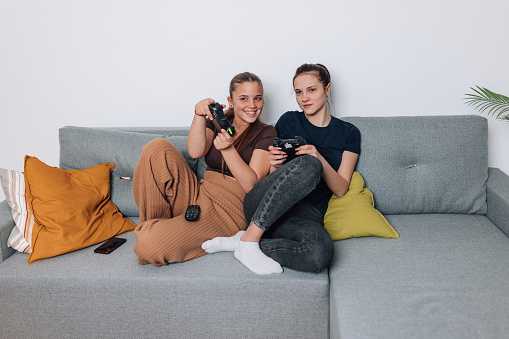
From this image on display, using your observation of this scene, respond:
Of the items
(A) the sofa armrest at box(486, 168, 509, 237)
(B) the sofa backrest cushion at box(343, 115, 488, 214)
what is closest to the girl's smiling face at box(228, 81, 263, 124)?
(B) the sofa backrest cushion at box(343, 115, 488, 214)

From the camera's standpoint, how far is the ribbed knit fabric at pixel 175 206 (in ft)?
5.14

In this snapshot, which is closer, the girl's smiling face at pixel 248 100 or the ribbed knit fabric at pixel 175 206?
the ribbed knit fabric at pixel 175 206

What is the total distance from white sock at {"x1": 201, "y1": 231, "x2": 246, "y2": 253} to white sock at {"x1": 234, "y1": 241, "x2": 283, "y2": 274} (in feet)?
0.19

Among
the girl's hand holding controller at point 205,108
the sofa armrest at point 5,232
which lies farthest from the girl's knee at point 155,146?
the sofa armrest at point 5,232

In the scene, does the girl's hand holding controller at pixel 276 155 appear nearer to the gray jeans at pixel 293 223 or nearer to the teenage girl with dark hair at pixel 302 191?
the teenage girl with dark hair at pixel 302 191

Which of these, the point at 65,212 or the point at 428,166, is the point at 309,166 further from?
the point at 65,212

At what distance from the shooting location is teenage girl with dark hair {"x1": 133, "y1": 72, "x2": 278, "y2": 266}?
1.60m

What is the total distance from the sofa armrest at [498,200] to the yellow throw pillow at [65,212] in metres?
1.60

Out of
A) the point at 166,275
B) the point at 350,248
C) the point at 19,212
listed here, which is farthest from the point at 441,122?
the point at 19,212

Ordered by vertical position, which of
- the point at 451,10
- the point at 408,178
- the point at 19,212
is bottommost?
the point at 19,212

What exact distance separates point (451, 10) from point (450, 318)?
156cm

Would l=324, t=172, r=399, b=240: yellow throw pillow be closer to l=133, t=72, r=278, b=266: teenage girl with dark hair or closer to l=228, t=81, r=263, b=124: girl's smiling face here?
l=133, t=72, r=278, b=266: teenage girl with dark hair

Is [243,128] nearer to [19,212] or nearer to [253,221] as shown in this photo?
[253,221]

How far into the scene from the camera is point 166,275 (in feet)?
4.94
